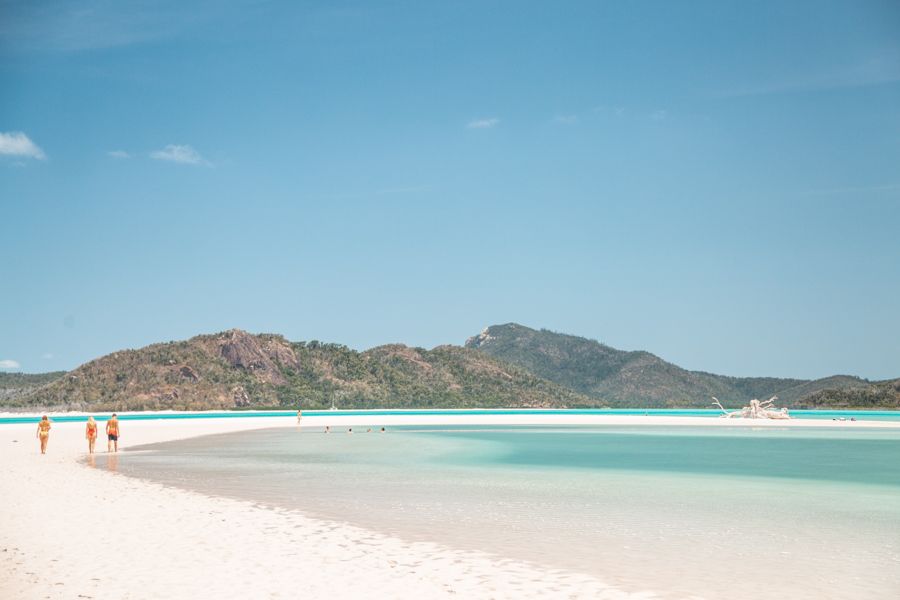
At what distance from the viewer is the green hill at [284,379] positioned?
4294 inches

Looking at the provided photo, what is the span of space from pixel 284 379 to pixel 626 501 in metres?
114

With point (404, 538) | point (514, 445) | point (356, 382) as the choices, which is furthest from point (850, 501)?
point (356, 382)

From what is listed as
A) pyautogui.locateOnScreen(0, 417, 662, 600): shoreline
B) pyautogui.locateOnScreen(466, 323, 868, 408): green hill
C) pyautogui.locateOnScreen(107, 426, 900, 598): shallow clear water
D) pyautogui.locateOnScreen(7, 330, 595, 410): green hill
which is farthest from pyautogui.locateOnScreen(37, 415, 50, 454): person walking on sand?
pyautogui.locateOnScreen(466, 323, 868, 408): green hill

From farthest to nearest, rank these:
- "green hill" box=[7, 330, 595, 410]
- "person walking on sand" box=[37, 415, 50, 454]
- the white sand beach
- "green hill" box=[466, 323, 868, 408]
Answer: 1. "green hill" box=[466, 323, 868, 408]
2. "green hill" box=[7, 330, 595, 410]
3. "person walking on sand" box=[37, 415, 50, 454]
4. the white sand beach

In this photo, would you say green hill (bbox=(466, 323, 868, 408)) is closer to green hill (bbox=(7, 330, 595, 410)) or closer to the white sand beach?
green hill (bbox=(7, 330, 595, 410))

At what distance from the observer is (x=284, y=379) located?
13000cm

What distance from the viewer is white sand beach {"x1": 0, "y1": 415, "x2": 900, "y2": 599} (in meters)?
11.1

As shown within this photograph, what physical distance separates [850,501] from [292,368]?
11983 centimetres

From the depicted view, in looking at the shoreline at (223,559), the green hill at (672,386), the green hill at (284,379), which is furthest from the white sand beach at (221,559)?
the green hill at (672,386)

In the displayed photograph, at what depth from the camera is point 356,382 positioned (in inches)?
5404

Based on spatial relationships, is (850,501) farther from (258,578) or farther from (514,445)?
(514,445)

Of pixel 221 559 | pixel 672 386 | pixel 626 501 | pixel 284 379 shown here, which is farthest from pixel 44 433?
pixel 672 386

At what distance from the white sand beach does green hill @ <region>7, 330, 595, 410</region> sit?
89.9 meters

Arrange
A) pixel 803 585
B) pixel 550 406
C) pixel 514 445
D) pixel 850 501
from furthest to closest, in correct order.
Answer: pixel 550 406
pixel 514 445
pixel 850 501
pixel 803 585
